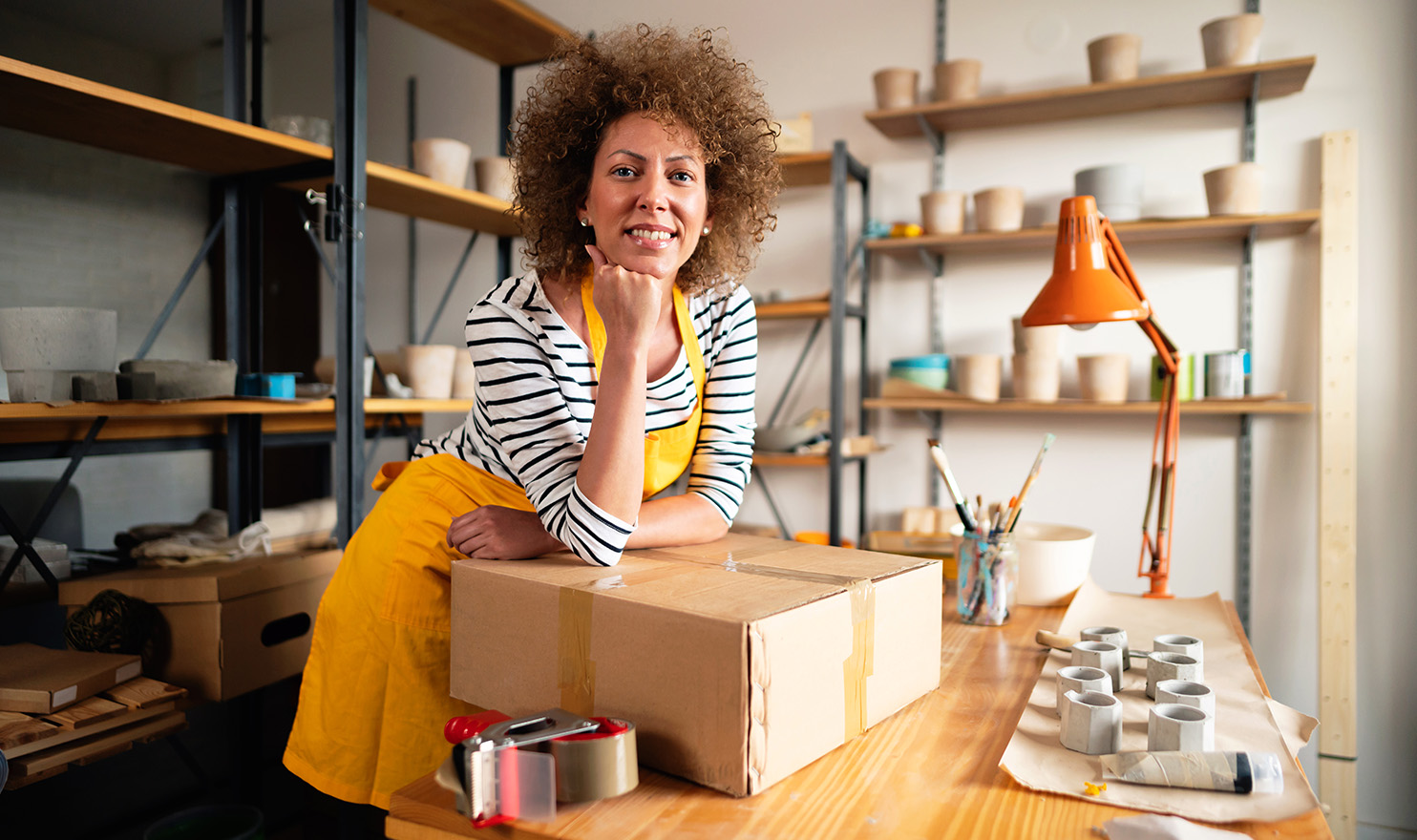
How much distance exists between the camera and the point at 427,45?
3857 mm

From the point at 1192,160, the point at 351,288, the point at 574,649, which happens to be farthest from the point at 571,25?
the point at 574,649

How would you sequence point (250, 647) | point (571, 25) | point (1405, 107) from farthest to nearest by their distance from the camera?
point (571, 25)
point (1405, 107)
point (250, 647)

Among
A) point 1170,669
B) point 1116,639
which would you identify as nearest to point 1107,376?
point 1116,639

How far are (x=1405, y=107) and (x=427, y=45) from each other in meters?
3.65

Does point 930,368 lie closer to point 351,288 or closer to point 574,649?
point 351,288

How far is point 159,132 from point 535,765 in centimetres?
192

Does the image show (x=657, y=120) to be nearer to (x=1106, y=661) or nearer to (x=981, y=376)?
(x=1106, y=661)

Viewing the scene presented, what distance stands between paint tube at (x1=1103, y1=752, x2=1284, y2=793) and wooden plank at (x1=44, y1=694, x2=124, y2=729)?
165 cm

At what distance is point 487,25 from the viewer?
2.86m

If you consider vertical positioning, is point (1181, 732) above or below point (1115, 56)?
below

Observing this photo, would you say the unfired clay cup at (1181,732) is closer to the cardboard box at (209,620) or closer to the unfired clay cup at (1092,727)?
the unfired clay cup at (1092,727)

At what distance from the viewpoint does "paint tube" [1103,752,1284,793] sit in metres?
0.68

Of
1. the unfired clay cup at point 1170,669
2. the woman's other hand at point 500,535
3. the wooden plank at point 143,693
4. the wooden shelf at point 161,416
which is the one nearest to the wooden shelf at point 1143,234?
the wooden shelf at point 161,416

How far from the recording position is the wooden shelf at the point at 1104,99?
7.77ft
